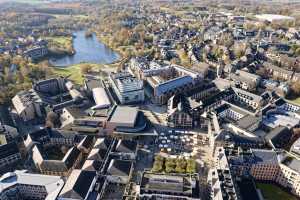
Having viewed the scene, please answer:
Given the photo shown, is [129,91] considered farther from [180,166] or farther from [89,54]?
[89,54]

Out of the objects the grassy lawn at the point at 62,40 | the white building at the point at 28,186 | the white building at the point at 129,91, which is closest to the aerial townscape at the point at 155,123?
the white building at the point at 28,186

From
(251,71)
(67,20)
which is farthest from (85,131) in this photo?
(67,20)

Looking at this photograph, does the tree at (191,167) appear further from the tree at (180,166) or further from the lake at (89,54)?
the lake at (89,54)

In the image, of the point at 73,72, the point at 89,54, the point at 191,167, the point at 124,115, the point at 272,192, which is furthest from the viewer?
the point at 89,54

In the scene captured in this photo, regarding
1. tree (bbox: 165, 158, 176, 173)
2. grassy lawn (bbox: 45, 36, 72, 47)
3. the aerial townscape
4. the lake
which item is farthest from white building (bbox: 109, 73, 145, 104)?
grassy lawn (bbox: 45, 36, 72, 47)

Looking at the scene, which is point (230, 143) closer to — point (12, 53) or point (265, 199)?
point (265, 199)

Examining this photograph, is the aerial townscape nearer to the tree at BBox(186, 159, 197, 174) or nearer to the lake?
the tree at BBox(186, 159, 197, 174)

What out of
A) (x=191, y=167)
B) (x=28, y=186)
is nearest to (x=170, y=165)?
(x=191, y=167)
